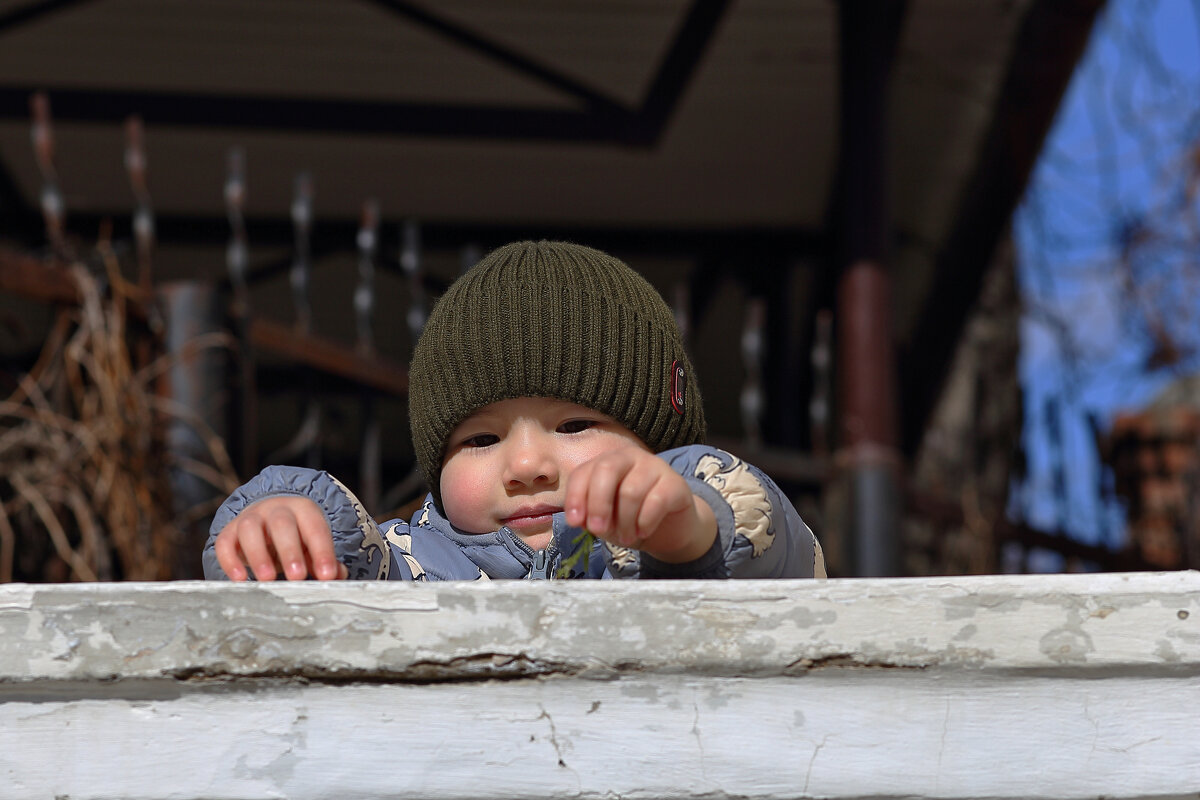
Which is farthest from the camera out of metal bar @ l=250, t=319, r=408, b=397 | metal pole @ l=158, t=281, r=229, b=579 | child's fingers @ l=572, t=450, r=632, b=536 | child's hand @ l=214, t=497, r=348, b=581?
metal bar @ l=250, t=319, r=408, b=397

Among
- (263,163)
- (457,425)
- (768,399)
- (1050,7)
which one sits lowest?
(768,399)

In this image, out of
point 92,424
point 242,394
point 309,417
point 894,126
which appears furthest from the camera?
point 894,126

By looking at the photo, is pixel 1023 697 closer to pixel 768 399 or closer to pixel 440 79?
pixel 440 79

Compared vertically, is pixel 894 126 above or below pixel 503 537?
above

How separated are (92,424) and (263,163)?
9.12 ft

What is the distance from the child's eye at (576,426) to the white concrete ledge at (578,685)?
64 centimetres

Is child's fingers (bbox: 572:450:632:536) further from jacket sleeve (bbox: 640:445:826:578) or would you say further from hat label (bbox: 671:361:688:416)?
hat label (bbox: 671:361:688:416)

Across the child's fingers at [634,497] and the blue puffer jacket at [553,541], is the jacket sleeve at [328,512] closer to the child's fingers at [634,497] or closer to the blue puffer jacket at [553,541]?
the blue puffer jacket at [553,541]

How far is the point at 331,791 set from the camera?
0.83m

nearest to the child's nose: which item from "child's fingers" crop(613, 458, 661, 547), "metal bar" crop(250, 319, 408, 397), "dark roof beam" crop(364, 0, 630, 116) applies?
"child's fingers" crop(613, 458, 661, 547)

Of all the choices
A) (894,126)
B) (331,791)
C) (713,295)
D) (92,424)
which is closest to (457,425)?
(331,791)

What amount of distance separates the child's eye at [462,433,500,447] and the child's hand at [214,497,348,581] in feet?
1.19

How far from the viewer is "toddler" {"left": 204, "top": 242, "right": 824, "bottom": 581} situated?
1.24 metres

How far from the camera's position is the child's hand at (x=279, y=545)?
108 centimetres
